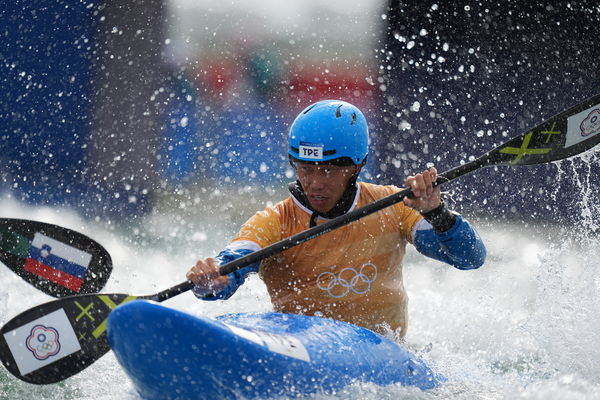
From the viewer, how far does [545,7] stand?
745cm

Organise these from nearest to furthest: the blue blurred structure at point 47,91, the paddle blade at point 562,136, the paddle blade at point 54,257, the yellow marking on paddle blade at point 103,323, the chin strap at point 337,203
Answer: the yellow marking on paddle blade at point 103,323 < the chin strap at point 337,203 < the paddle blade at point 54,257 < the paddle blade at point 562,136 < the blue blurred structure at point 47,91

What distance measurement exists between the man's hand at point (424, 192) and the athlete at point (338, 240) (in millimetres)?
29

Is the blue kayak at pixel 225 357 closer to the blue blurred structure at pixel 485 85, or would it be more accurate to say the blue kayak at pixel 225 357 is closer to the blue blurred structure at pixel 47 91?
the blue blurred structure at pixel 47 91

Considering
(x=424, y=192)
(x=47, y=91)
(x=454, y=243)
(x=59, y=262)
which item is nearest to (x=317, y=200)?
(x=424, y=192)

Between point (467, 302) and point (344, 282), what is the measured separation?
2677 millimetres

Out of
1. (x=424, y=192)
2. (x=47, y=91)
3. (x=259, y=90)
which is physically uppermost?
(x=259, y=90)

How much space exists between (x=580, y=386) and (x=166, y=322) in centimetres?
153

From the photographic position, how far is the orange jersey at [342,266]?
125 inches

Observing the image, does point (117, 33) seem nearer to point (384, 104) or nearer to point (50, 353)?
point (384, 104)

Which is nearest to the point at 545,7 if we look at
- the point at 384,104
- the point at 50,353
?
the point at 384,104

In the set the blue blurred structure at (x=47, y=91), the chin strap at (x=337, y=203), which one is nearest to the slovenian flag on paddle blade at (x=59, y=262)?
the chin strap at (x=337, y=203)

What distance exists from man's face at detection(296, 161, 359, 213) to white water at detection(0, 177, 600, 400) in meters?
0.77

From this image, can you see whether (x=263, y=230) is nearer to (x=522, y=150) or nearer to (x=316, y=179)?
(x=316, y=179)

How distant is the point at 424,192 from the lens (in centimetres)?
292
